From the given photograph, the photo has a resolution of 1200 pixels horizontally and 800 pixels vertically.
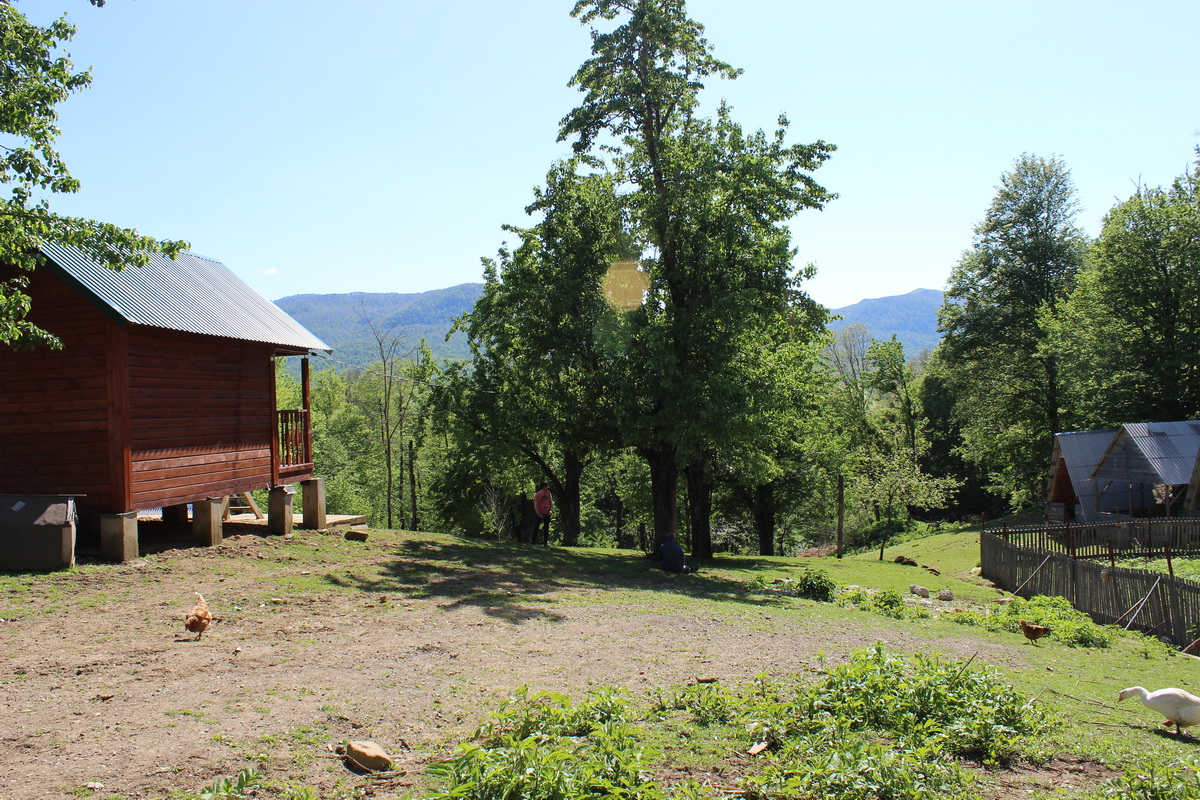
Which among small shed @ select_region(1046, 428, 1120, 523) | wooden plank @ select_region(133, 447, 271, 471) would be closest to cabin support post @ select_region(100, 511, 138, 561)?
wooden plank @ select_region(133, 447, 271, 471)

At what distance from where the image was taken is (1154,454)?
1017 inches

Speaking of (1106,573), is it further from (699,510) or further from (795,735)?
(699,510)

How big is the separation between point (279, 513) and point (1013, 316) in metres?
41.1

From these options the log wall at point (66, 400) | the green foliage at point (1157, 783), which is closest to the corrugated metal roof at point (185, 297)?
the log wall at point (66, 400)

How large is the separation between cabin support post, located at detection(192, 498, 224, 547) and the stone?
32.5ft

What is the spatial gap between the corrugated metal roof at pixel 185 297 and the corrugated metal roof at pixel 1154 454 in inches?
1054

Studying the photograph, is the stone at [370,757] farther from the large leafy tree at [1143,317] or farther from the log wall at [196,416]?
the large leafy tree at [1143,317]

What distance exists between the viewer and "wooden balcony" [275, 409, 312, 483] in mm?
16594

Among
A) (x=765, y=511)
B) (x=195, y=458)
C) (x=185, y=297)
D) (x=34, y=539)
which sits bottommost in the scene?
(x=765, y=511)

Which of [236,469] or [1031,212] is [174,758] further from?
[1031,212]

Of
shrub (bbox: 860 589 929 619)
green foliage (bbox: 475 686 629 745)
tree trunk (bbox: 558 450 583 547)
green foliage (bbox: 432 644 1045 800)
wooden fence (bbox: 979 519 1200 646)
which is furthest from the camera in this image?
tree trunk (bbox: 558 450 583 547)

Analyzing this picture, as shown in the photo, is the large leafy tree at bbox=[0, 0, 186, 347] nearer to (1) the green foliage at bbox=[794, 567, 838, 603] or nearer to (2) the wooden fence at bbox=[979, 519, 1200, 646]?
(1) the green foliage at bbox=[794, 567, 838, 603]

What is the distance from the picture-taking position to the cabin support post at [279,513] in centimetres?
1551

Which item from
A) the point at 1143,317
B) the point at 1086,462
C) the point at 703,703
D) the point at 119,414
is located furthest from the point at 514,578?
the point at 1143,317
